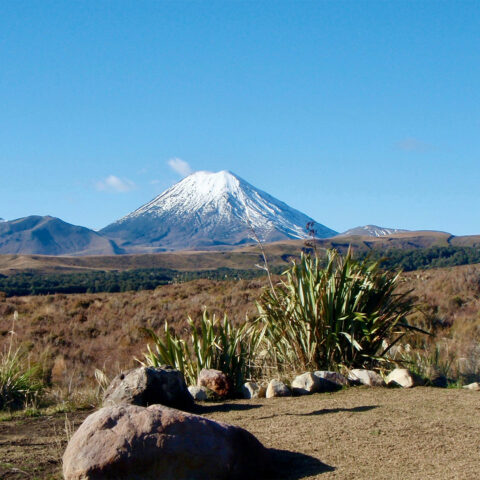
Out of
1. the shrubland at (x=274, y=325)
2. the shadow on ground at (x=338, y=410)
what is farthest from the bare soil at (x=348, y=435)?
the shrubland at (x=274, y=325)

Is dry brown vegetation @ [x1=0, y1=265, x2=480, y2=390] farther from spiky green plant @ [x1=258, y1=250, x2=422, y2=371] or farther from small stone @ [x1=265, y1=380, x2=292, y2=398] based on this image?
small stone @ [x1=265, y1=380, x2=292, y2=398]

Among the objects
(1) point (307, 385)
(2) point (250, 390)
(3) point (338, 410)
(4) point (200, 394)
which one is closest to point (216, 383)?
(4) point (200, 394)

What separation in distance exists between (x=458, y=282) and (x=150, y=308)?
10.4 m

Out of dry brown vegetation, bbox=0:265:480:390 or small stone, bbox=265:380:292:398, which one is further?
dry brown vegetation, bbox=0:265:480:390

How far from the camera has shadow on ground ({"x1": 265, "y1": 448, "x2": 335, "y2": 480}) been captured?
3730 millimetres

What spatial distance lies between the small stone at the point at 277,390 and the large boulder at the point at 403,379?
3.77 feet

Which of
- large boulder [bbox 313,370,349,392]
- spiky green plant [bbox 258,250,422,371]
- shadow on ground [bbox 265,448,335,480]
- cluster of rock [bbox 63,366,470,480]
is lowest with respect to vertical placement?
shadow on ground [bbox 265,448,335,480]

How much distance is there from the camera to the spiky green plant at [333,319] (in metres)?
7.21

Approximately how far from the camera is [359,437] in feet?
14.4

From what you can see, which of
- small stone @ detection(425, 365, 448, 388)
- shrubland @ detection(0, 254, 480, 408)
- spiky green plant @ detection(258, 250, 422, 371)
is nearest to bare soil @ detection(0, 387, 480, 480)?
small stone @ detection(425, 365, 448, 388)

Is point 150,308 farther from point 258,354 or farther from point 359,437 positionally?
point 359,437

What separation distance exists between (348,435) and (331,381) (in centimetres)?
201

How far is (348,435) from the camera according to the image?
4461mm

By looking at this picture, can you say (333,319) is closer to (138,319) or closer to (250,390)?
(250,390)
